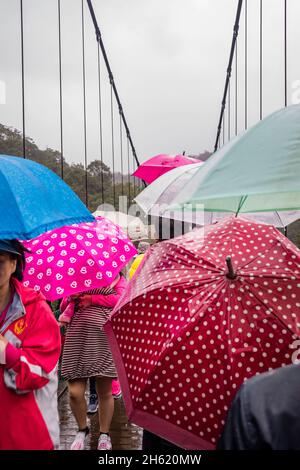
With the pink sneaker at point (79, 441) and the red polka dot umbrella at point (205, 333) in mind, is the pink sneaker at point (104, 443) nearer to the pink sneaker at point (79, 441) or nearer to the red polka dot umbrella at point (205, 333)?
the pink sneaker at point (79, 441)

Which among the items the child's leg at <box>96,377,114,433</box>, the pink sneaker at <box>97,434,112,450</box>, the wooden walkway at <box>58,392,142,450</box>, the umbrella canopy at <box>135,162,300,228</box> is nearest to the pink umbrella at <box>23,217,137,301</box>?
the umbrella canopy at <box>135,162,300,228</box>

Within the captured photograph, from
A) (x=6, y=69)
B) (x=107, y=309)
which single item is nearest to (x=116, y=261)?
(x=107, y=309)

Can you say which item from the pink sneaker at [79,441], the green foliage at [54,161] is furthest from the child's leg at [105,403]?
the green foliage at [54,161]

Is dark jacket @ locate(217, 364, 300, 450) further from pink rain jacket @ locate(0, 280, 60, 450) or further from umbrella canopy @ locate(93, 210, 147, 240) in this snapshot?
umbrella canopy @ locate(93, 210, 147, 240)

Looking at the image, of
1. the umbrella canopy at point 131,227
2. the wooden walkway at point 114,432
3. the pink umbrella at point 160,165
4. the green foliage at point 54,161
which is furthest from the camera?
the umbrella canopy at point 131,227

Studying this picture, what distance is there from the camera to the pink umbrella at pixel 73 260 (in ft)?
6.86

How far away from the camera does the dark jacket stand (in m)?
0.66

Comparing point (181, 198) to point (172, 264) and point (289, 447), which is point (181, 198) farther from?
point (289, 447)

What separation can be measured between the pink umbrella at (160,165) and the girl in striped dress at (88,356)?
15.2ft

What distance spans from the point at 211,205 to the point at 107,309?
1.21 meters

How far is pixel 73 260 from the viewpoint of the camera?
2.13 meters

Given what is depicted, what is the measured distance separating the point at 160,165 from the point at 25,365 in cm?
612

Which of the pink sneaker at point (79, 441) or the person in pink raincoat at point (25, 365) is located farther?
the pink sneaker at point (79, 441)

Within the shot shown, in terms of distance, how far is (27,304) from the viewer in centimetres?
145
